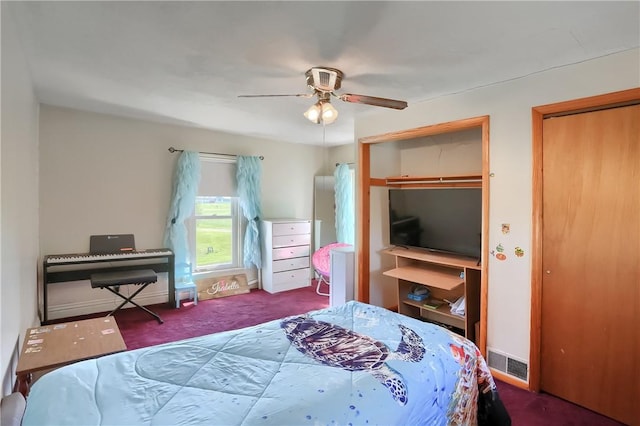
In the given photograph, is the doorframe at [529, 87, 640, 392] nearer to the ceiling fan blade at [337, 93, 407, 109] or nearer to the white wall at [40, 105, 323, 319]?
the ceiling fan blade at [337, 93, 407, 109]

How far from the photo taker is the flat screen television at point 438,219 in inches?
122

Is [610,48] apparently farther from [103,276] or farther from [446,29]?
[103,276]

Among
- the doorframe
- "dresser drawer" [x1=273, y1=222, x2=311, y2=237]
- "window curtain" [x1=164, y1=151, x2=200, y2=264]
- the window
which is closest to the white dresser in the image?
"dresser drawer" [x1=273, y1=222, x2=311, y2=237]

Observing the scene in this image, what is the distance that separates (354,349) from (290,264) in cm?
357

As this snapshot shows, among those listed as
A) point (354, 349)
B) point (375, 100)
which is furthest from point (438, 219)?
point (354, 349)

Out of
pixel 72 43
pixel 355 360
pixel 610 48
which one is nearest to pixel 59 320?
pixel 72 43

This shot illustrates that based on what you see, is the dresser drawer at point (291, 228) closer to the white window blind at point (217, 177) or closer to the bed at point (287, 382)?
the white window blind at point (217, 177)

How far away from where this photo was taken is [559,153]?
2.38 meters

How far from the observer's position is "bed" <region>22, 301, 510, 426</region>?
122 centimetres

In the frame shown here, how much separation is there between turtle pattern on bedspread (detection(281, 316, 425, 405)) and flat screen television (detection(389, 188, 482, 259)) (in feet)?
5.02

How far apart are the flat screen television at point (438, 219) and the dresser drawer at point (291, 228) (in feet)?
5.80

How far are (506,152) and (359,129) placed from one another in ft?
5.28

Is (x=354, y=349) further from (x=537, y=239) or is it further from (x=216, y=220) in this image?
(x=216, y=220)

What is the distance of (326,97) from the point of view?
2.56m
